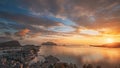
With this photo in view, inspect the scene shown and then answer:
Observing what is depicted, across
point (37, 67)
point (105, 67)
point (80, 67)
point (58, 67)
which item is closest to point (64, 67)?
point (58, 67)

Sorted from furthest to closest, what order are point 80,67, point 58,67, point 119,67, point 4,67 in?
point 119,67 < point 80,67 < point 4,67 < point 58,67

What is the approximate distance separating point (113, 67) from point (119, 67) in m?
5.02

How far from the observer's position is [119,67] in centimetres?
8012

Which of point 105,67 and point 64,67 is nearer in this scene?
point 64,67

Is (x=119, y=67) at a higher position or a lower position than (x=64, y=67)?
lower

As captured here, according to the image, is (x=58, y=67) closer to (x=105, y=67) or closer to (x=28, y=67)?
(x=28, y=67)

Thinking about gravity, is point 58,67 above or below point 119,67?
above

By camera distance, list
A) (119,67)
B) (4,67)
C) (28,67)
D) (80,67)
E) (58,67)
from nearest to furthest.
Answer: (58,67) → (4,67) → (28,67) → (80,67) → (119,67)

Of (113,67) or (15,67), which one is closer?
(15,67)

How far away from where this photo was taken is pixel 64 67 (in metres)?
53.3

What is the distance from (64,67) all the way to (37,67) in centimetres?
1785

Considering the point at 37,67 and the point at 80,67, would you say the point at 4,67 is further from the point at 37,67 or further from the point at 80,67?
the point at 80,67

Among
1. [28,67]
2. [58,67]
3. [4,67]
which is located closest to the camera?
[58,67]

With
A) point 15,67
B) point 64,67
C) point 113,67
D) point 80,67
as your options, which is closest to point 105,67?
point 113,67
